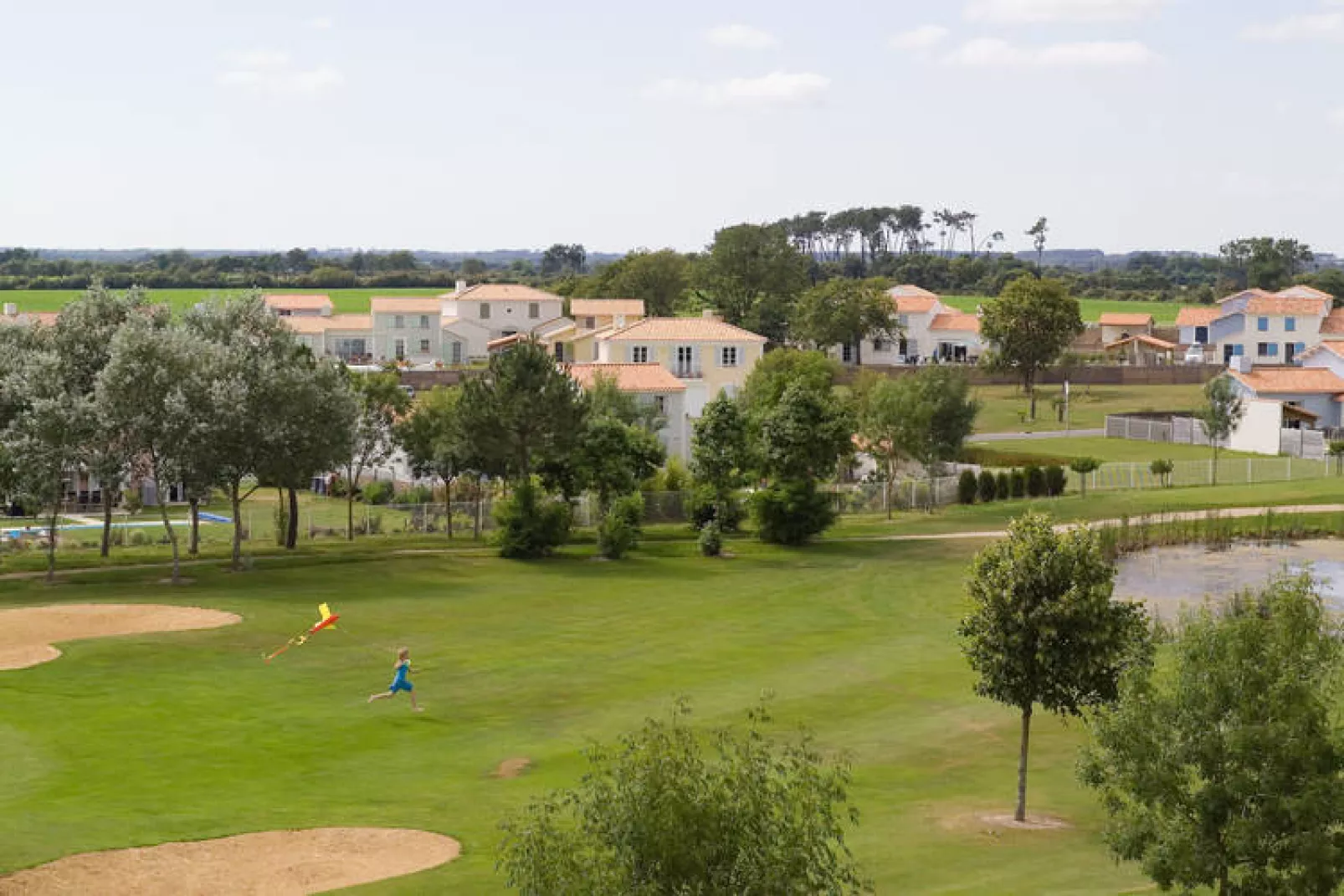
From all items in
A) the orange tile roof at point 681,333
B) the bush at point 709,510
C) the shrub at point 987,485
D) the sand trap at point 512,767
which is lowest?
the sand trap at point 512,767

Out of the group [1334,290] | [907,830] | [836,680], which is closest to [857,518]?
[836,680]

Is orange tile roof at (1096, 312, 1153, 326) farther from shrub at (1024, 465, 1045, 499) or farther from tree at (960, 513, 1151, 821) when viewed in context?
tree at (960, 513, 1151, 821)

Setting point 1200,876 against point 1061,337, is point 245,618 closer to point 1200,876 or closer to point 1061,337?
point 1200,876

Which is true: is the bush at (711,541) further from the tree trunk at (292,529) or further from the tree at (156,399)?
the tree at (156,399)

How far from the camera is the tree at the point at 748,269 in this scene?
156m

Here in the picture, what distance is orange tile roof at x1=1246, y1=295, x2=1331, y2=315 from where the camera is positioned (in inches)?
5610

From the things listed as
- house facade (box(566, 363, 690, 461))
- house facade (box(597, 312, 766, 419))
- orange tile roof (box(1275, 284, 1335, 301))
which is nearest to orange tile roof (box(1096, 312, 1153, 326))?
orange tile roof (box(1275, 284, 1335, 301))

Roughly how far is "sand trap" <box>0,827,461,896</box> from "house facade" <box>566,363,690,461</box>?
6001 cm

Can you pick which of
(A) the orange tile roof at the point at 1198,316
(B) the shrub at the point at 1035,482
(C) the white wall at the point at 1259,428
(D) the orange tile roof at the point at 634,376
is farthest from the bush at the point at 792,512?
(A) the orange tile roof at the point at 1198,316

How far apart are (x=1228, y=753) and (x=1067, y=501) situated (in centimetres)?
5591

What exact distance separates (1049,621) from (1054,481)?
168ft

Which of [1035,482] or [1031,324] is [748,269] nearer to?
[1031,324]

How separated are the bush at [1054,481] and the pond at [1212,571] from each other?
12771 mm

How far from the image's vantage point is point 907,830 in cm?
2986
